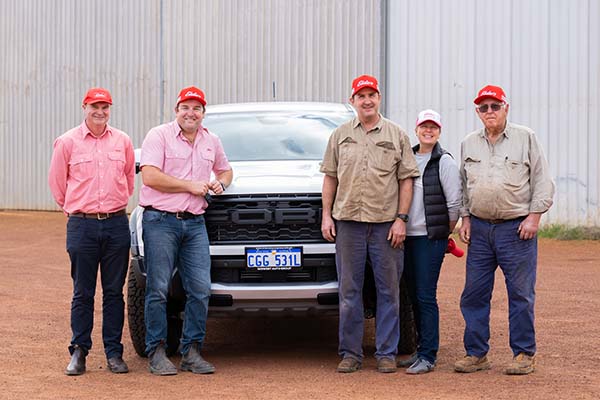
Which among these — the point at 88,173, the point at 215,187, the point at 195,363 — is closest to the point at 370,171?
the point at 215,187

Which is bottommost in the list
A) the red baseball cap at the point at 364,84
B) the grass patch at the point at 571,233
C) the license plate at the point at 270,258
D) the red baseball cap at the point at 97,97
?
the grass patch at the point at 571,233

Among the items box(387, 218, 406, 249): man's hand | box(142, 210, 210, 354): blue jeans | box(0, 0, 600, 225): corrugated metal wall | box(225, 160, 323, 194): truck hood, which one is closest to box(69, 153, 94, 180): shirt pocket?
box(142, 210, 210, 354): blue jeans

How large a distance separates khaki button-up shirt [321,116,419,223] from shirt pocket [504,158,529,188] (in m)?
0.61

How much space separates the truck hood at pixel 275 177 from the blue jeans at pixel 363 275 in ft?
1.44

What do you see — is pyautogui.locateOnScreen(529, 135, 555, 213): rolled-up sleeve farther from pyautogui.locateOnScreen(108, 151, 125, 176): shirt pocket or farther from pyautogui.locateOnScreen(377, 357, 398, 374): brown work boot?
pyautogui.locateOnScreen(108, 151, 125, 176): shirt pocket

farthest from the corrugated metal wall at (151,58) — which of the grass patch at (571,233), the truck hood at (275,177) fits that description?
the truck hood at (275,177)

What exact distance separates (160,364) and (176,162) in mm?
1423

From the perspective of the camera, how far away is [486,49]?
2075 cm

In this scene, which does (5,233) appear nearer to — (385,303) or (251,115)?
(251,115)

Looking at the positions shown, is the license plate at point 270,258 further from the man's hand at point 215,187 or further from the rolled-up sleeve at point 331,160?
the rolled-up sleeve at point 331,160

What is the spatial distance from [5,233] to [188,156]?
1565cm

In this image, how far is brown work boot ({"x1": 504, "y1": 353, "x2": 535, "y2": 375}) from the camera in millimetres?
7801

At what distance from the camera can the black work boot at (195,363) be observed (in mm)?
7969

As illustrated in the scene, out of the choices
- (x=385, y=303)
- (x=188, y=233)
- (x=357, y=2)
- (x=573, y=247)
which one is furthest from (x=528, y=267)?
(x=357, y=2)
